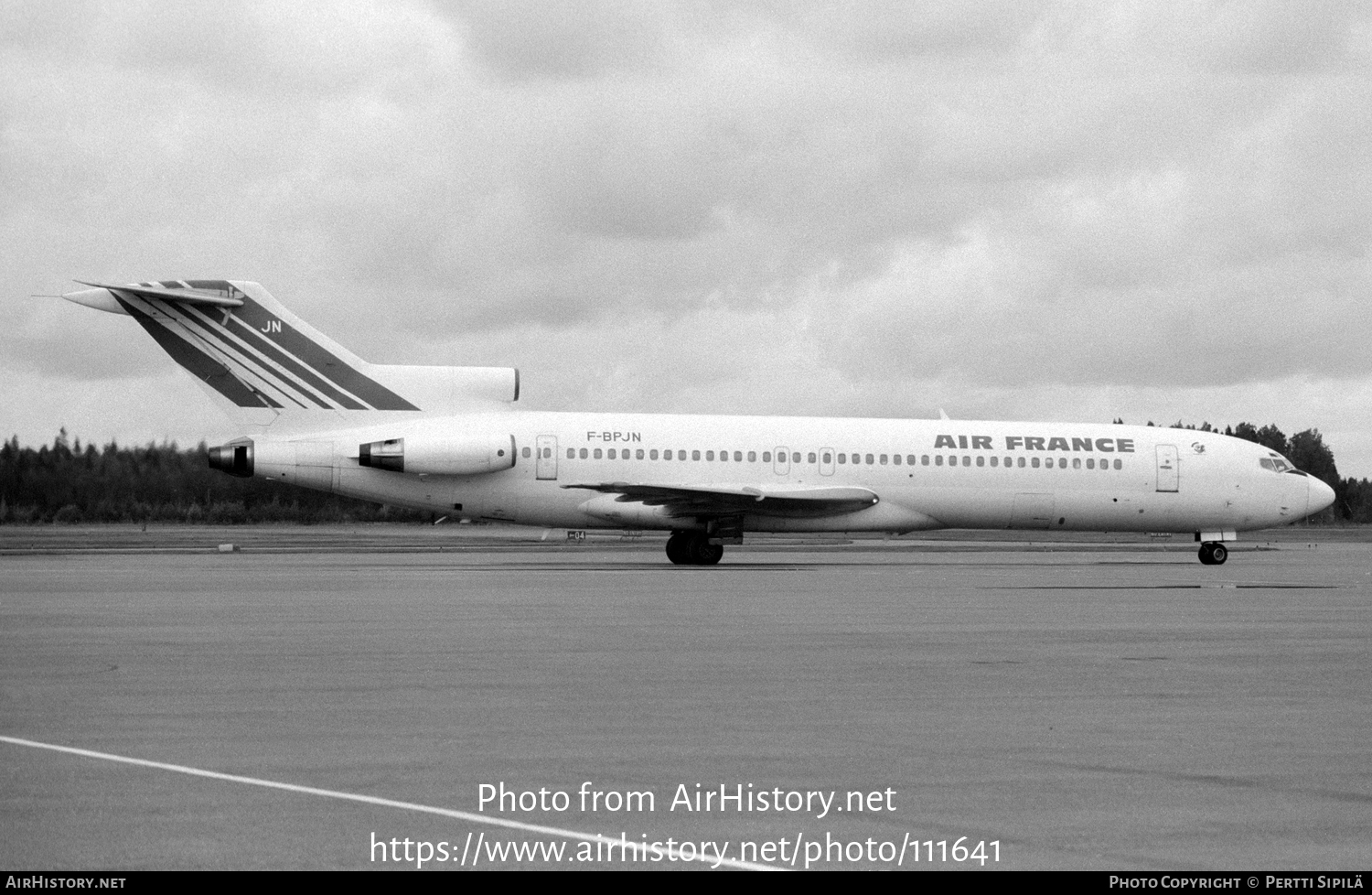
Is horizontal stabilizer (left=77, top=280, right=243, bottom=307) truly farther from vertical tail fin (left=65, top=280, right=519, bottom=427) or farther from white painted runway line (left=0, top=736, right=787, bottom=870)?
white painted runway line (left=0, top=736, right=787, bottom=870)

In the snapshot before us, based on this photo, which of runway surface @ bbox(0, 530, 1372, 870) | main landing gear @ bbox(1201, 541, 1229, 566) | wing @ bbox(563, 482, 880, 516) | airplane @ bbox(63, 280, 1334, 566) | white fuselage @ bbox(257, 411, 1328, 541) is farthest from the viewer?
main landing gear @ bbox(1201, 541, 1229, 566)

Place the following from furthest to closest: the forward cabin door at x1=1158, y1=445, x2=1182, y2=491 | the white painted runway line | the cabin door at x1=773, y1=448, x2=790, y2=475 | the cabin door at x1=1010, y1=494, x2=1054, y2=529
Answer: the forward cabin door at x1=1158, y1=445, x2=1182, y2=491
the cabin door at x1=1010, y1=494, x2=1054, y2=529
the cabin door at x1=773, y1=448, x2=790, y2=475
the white painted runway line

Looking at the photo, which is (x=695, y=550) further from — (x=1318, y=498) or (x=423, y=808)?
(x=423, y=808)

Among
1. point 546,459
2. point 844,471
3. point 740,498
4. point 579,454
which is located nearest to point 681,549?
point 740,498

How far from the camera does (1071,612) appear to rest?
18.9 metres

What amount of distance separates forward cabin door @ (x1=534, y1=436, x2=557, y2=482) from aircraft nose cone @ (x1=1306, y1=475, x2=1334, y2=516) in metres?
18.8

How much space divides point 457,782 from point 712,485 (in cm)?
2632

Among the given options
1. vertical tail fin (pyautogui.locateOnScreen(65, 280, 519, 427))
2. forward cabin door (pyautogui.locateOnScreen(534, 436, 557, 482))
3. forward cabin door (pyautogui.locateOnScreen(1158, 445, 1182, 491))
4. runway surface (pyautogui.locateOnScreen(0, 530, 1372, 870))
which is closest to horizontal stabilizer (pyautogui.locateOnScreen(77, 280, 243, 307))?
vertical tail fin (pyautogui.locateOnScreen(65, 280, 519, 427))

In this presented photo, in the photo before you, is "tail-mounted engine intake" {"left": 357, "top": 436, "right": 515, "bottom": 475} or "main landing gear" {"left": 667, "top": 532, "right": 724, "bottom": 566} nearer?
"tail-mounted engine intake" {"left": 357, "top": 436, "right": 515, "bottom": 475}

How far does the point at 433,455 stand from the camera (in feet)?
107

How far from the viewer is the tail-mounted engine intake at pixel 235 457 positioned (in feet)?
108

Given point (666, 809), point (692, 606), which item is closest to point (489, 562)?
point (692, 606)

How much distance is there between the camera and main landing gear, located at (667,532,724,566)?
108 ft

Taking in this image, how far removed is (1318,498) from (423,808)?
116 ft
